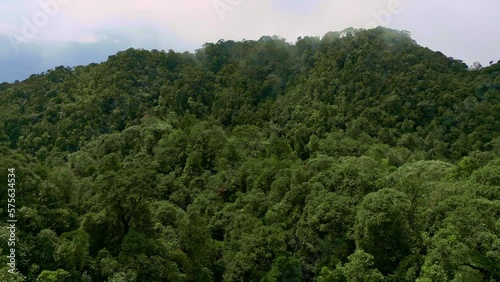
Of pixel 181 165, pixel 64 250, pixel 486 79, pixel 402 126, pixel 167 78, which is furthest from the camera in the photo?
pixel 167 78

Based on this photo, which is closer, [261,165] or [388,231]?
[388,231]

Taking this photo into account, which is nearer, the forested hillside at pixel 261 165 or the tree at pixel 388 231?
the forested hillside at pixel 261 165

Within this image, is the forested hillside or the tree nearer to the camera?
the forested hillside

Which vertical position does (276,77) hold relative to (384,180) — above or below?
above

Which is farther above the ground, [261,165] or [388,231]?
[261,165]

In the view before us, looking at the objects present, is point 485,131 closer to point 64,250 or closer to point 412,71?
point 412,71

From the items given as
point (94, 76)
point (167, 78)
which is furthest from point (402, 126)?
point (94, 76)

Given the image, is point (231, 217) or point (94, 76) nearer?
point (231, 217)

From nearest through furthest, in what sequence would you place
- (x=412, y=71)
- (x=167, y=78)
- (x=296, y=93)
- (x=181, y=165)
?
(x=181, y=165) < (x=412, y=71) < (x=296, y=93) < (x=167, y=78)
